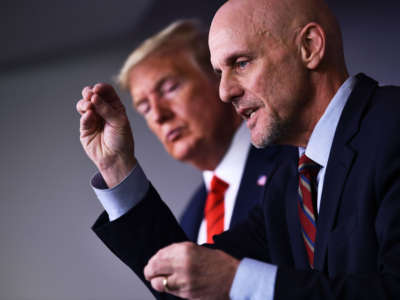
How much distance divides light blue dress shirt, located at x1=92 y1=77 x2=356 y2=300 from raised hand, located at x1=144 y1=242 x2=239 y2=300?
0.6 inches

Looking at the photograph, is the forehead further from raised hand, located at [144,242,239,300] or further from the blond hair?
raised hand, located at [144,242,239,300]

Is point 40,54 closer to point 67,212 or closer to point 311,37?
point 67,212

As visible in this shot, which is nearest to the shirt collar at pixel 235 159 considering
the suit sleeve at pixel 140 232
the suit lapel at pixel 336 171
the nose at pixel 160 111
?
the nose at pixel 160 111

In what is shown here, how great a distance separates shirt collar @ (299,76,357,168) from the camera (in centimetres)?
83

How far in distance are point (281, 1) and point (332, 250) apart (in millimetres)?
431

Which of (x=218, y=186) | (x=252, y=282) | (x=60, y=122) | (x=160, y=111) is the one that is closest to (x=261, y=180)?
(x=218, y=186)

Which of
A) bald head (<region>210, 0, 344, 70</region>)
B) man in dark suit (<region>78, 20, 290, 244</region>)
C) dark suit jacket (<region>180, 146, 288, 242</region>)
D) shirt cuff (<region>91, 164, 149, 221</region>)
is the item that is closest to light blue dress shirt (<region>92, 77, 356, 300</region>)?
shirt cuff (<region>91, 164, 149, 221</region>)

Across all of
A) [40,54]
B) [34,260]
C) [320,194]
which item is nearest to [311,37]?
[320,194]

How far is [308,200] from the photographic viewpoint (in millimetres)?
833

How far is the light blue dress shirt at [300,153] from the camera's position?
2.08 feet

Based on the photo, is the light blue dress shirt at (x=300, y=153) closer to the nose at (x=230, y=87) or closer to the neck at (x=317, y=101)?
the neck at (x=317, y=101)

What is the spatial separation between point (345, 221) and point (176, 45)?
124 centimetres

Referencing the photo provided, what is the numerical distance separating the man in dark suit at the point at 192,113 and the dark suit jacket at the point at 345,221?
557mm

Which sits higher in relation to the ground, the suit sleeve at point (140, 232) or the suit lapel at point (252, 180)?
the suit sleeve at point (140, 232)
